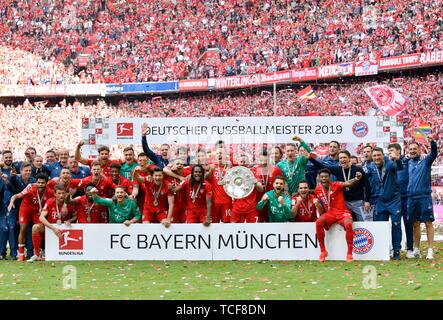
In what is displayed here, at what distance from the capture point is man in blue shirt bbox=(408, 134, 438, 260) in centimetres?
1458

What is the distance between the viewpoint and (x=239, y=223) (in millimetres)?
14359

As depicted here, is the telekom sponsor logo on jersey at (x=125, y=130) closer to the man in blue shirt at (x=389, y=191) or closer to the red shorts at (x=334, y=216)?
the red shorts at (x=334, y=216)

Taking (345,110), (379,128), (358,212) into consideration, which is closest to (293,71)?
(345,110)

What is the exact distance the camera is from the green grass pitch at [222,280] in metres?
9.85

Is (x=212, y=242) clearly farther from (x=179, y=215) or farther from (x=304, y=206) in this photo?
(x=304, y=206)

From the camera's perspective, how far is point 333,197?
13.9 meters

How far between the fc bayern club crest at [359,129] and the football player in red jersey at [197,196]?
3562 mm

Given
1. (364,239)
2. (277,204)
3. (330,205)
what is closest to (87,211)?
(277,204)

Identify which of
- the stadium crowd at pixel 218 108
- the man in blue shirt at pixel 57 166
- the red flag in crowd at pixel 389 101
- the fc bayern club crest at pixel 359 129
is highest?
the stadium crowd at pixel 218 108

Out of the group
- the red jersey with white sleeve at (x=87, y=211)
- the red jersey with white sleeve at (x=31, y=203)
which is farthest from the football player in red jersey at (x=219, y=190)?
the red jersey with white sleeve at (x=31, y=203)

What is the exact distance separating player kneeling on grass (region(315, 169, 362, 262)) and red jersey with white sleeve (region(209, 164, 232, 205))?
5.67 ft

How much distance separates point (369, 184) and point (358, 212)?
47cm

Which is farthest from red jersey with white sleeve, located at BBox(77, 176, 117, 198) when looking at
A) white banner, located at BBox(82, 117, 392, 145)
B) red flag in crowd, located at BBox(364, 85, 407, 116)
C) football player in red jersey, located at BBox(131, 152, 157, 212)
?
red flag in crowd, located at BBox(364, 85, 407, 116)
